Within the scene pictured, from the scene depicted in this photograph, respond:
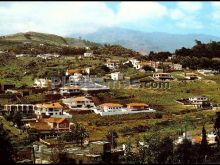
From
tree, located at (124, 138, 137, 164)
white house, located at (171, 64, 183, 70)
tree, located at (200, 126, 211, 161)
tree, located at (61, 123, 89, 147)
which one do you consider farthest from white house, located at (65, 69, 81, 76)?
tree, located at (200, 126, 211, 161)

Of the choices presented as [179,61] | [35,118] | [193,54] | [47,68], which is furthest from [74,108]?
[193,54]

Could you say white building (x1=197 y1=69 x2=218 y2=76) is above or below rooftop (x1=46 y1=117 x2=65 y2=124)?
above

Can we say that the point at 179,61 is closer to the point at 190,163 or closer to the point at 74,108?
the point at 74,108

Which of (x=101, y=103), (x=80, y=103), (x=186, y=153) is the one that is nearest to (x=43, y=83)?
(x=101, y=103)

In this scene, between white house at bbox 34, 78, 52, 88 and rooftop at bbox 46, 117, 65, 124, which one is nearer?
rooftop at bbox 46, 117, 65, 124

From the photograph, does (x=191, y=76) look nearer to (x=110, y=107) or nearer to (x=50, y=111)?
(x=110, y=107)

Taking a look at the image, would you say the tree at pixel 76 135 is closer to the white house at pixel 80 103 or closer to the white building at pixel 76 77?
the white house at pixel 80 103

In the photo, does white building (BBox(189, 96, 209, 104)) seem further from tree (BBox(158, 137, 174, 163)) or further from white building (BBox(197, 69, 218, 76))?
tree (BBox(158, 137, 174, 163))
